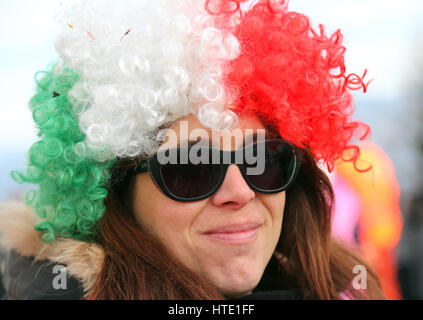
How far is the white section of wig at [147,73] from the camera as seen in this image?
1509 mm

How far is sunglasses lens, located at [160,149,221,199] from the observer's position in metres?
1.59

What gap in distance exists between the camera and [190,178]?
160cm

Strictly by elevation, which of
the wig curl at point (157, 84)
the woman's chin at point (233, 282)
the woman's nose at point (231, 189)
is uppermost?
the wig curl at point (157, 84)

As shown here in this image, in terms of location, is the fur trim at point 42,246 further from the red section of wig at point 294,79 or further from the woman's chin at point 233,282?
the red section of wig at point 294,79

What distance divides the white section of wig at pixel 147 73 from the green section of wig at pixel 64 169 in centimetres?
8

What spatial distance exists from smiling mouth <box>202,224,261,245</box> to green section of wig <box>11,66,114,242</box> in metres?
0.47

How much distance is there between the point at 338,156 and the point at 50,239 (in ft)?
4.38

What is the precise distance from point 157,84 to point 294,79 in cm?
56
